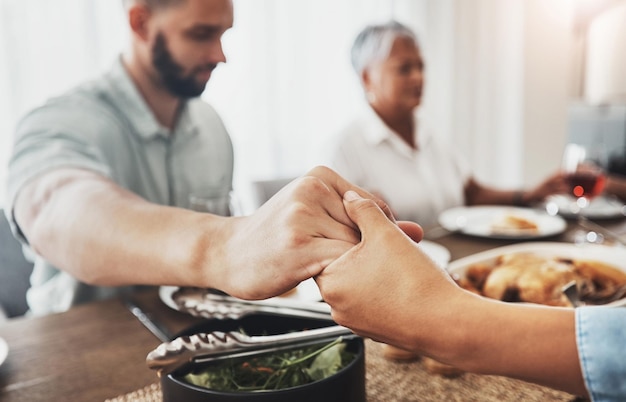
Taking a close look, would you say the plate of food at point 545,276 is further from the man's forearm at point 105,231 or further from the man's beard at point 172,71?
the man's beard at point 172,71

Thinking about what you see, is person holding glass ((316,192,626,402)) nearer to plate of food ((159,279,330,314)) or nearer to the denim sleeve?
the denim sleeve

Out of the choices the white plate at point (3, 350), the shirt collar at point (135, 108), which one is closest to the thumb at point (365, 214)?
the white plate at point (3, 350)

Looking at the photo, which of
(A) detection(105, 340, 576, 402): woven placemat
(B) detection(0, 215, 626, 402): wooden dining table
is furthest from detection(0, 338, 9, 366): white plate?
(A) detection(105, 340, 576, 402): woven placemat

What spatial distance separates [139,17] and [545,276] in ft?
1.99

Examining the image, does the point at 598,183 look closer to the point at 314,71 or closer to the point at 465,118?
the point at 314,71

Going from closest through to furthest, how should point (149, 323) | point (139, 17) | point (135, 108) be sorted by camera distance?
1. point (149, 323)
2. point (139, 17)
3. point (135, 108)

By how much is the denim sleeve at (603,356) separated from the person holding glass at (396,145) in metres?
1.10

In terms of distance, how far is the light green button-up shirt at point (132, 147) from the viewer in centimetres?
83

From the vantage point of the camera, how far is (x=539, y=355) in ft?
1.00

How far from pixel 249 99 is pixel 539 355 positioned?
4.62ft

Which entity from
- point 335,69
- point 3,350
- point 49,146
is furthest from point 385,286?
point 335,69

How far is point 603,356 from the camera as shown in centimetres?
30

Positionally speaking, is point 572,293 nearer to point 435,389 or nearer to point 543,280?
point 543,280

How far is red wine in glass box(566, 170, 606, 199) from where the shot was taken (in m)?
1.09
